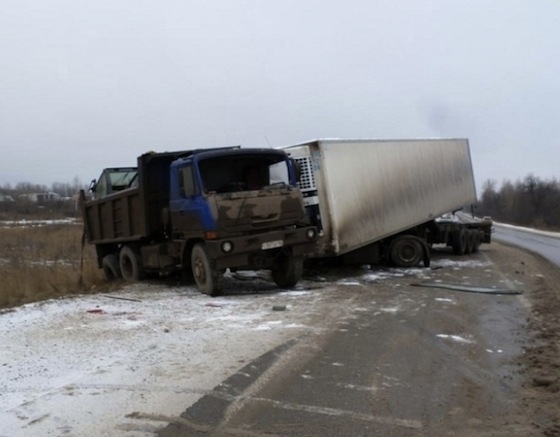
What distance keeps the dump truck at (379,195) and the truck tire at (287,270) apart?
1020mm

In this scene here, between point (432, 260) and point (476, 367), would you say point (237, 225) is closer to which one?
point (476, 367)

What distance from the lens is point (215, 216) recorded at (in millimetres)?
10375

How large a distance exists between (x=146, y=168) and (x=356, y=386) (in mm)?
8325

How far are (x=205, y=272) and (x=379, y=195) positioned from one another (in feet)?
17.7

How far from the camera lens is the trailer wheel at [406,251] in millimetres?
15180

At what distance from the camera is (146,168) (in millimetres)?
12383

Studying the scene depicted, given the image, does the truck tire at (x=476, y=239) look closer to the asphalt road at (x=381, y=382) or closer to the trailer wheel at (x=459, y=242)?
the trailer wheel at (x=459, y=242)

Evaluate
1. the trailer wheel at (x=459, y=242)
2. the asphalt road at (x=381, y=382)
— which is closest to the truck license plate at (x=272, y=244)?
the asphalt road at (x=381, y=382)

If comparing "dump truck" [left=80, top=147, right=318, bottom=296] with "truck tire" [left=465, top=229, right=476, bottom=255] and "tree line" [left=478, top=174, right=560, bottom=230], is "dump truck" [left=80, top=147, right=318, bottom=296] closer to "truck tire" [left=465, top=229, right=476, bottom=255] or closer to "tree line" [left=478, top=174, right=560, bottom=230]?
"truck tire" [left=465, top=229, right=476, bottom=255]

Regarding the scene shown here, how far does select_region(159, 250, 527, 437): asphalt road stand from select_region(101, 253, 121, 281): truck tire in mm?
7930

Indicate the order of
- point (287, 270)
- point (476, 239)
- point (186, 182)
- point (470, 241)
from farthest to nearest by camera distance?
point (476, 239) → point (470, 241) → point (287, 270) → point (186, 182)

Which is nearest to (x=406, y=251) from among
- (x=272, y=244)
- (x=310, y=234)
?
(x=310, y=234)

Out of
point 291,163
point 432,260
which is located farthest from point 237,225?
point 432,260

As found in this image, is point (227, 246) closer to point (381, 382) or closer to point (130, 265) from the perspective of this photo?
point (130, 265)
